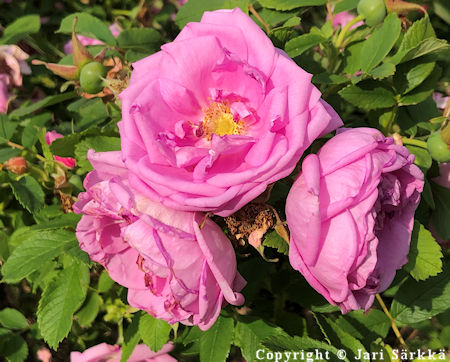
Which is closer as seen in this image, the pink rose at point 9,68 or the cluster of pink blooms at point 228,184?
the cluster of pink blooms at point 228,184

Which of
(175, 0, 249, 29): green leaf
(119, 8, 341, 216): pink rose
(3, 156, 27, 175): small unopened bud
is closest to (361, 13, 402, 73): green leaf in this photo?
(119, 8, 341, 216): pink rose

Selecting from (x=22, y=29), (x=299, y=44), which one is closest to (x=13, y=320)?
(x=22, y=29)

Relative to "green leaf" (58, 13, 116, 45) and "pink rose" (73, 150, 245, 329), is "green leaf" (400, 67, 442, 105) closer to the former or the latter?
"pink rose" (73, 150, 245, 329)

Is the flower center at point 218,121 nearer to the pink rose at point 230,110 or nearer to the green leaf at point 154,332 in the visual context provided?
the pink rose at point 230,110

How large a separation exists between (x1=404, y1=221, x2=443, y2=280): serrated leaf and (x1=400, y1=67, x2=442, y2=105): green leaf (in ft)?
1.26

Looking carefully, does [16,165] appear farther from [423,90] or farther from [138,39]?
[423,90]

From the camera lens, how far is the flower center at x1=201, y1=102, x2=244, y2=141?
1014 millimetres

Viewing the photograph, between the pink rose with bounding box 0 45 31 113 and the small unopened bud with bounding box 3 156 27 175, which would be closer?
the small unopened bud with bounding box 3 156 27 175

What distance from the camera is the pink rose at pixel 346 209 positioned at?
78 centimetres

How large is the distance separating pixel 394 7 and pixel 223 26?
59cm

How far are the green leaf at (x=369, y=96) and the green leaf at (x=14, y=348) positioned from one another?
1.35 meters

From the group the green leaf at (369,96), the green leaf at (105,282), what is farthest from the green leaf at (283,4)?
the green leaf at (105,282)

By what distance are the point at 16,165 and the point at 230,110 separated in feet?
2.67

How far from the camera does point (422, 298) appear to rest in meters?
1.24
